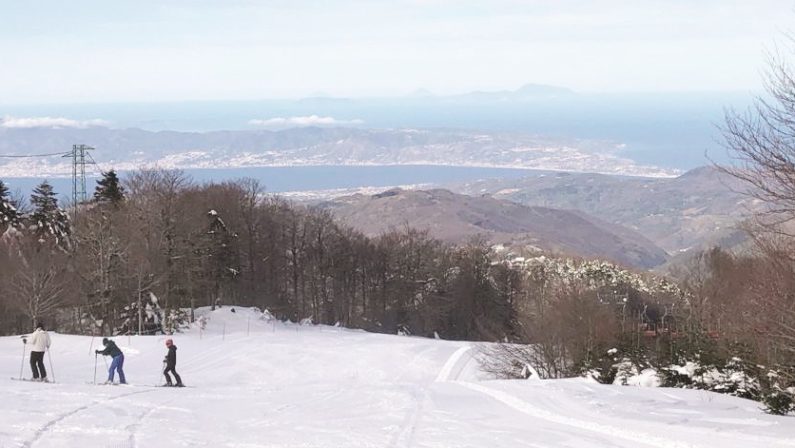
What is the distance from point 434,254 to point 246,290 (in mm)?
18358

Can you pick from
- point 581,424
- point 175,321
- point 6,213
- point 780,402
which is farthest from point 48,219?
point 780,402

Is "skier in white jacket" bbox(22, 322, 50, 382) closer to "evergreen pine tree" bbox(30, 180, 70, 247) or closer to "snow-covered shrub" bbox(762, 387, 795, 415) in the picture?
"snow-covered shrub" bbox(762, 387, 795, 415)

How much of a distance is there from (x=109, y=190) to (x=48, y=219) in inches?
184

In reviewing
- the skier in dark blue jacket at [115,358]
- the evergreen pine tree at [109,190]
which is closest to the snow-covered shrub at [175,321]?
the evergreen pine tree at [109,190]

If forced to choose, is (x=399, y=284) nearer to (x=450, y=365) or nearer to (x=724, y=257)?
(x=724, y=257)

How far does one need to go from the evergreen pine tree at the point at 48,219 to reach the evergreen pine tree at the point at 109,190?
9.01 feet

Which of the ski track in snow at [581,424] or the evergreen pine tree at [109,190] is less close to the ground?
the evergreen pine tree at [109,190]

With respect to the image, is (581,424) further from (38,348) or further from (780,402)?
(38,348)

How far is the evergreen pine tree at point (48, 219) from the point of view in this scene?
53.8 meters

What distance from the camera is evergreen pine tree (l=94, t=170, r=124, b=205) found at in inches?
2241

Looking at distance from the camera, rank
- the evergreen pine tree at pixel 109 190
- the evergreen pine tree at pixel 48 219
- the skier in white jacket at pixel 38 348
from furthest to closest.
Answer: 1. the evergreen pine tree at pixel 109 190
2. the evergreen pine tree at pixel 48 219
3. the skier in white jacket at pixel 38 348

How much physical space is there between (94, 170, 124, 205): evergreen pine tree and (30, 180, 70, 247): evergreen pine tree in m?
2.75

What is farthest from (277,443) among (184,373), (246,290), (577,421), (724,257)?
(246,290)

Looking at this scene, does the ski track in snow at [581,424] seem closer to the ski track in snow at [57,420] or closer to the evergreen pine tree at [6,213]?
the ski track in snow at [57,420]
